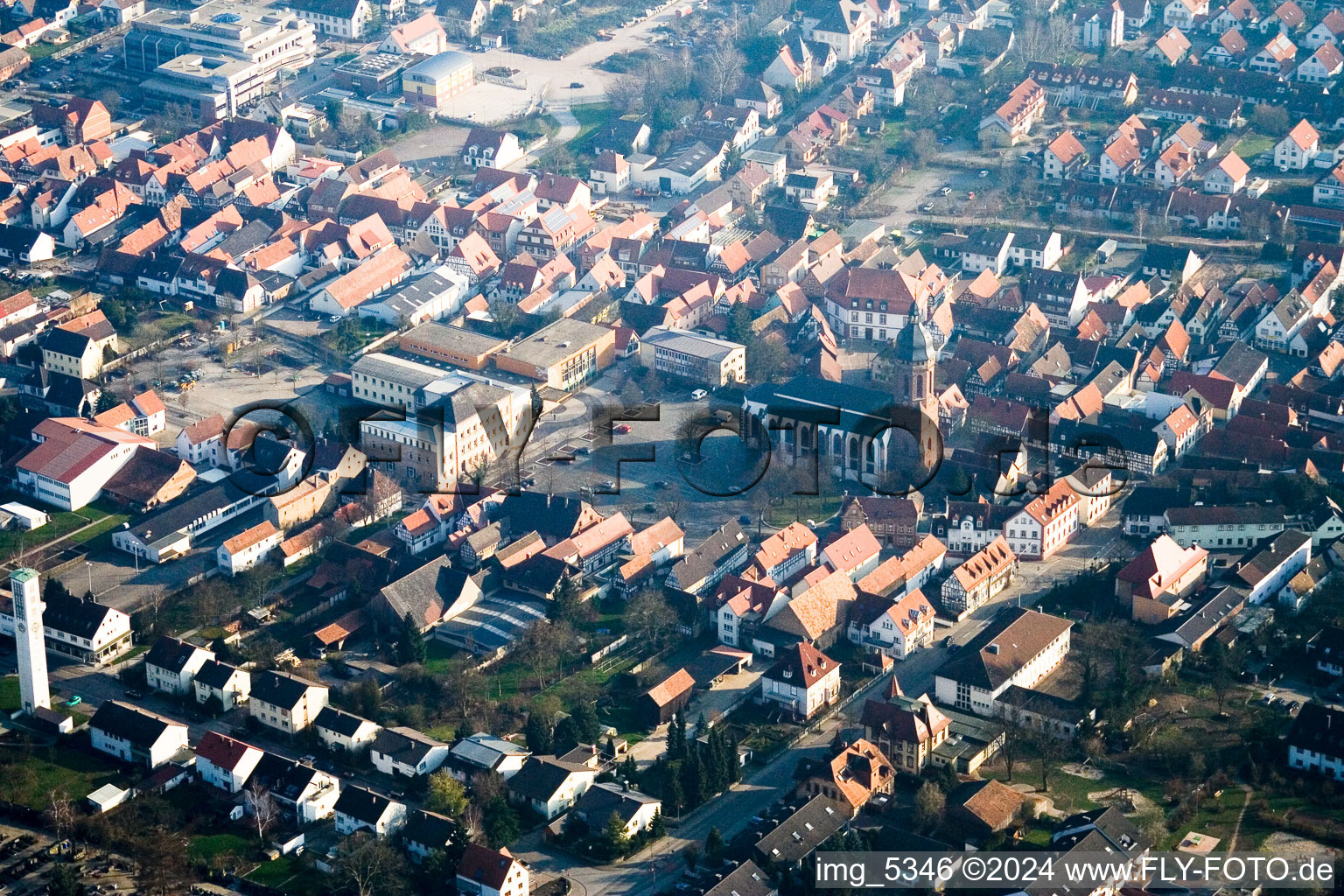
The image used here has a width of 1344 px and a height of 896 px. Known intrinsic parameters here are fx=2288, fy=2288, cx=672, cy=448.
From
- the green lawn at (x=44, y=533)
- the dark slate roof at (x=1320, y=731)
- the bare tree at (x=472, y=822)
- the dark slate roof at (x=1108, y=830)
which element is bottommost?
the green lawn at (x=44, y=533)

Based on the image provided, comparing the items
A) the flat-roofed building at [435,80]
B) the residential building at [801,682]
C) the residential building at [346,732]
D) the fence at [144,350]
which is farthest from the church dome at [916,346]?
the flat-roofed building at [435,80]

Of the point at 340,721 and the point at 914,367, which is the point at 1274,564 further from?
the point at 340,721

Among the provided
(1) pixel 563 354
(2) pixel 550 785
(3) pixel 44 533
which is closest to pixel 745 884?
(2) pixel 550 785

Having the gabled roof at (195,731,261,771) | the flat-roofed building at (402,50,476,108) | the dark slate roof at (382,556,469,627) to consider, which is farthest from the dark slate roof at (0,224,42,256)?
the gabled roof at (195,731,261,771)

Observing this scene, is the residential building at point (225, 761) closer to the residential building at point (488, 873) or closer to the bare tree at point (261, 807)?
the bare tree at point (261, 807)

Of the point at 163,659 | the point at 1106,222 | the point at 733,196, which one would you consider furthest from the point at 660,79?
the point at 163,659

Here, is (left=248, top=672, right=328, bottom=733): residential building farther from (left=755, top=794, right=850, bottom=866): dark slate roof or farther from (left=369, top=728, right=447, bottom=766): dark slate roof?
(left=755, top=794, right=850, bottom=866): dark slate roof
